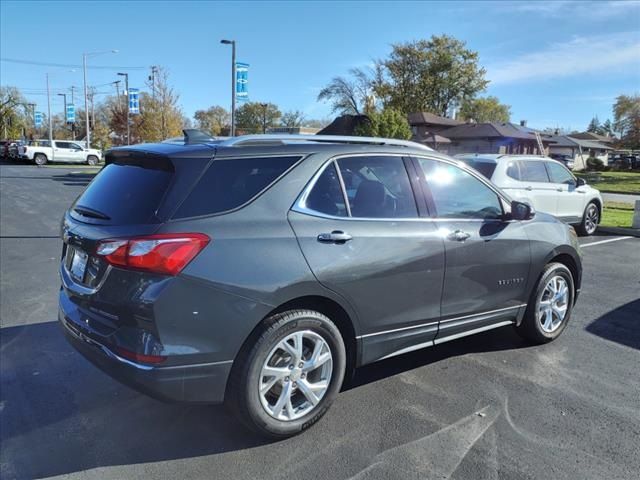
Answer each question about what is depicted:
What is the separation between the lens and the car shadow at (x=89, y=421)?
2.97m

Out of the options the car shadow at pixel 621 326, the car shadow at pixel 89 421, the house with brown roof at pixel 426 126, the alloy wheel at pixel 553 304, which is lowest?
the car shadow at pixel 89 421

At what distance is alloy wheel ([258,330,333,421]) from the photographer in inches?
120

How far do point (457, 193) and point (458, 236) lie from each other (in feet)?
1.31

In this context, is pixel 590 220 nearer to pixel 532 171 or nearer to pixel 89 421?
pixel 532 171

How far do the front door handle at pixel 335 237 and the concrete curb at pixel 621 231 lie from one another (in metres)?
10.3

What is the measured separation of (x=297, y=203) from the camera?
315 centimetres

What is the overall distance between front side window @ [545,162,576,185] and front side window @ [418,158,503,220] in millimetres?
7372

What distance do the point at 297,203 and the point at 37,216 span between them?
36.7 ft

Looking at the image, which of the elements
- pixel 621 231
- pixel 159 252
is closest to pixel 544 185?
pixel 621 231

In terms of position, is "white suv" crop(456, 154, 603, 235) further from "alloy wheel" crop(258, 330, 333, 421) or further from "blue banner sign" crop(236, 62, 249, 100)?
"blue banner sign" crop(236, 62, 249, 100)

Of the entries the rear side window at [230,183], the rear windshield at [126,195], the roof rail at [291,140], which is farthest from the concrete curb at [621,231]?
the rear windshield at [126,195]

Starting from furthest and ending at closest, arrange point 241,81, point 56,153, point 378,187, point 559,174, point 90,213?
point 56,153
point 241,81
point 559,174
point 378,187
point 90,213

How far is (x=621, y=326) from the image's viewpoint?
518cm

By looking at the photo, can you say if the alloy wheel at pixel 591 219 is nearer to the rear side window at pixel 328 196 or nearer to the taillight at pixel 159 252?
the rear side window at pixel 328 196
